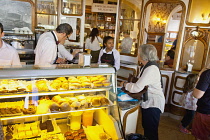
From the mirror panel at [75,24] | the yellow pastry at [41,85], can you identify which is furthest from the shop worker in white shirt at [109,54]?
the yellow pastry at [41,85]

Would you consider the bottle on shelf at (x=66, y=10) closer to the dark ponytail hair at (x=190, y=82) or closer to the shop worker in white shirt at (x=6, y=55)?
the shop worker in white shirt at (x=6, y=55)

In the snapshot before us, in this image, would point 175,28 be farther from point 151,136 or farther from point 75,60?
point 151,136

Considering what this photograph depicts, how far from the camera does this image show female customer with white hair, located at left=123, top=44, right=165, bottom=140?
8.99 feet

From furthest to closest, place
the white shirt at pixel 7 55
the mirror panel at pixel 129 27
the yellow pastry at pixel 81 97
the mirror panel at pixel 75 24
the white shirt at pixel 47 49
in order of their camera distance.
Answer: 1. the mirror panel at pixel 75 24
2. the mirror panel at pixel 129 27
3. the white shirt at pixel 47 49
4. the white shirt at pixel 7 55
5. the yellow pastry at pixel 81 97

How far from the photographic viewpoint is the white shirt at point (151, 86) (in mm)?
2729

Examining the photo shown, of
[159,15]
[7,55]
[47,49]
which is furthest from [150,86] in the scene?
[159,15]

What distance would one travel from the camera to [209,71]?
105 inches

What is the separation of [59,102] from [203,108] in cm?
203

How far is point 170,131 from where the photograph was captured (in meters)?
4.35

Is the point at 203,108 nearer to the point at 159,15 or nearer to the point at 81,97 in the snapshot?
Answer: the point at 81,97

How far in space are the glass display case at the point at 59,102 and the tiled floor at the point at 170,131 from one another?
204 centimetres

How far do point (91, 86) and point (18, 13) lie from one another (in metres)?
4.62

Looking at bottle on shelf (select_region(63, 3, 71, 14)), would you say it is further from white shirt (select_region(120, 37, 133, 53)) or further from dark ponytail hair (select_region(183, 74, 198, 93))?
dark ponytail hair (select_region(183, 74, 198, 93))

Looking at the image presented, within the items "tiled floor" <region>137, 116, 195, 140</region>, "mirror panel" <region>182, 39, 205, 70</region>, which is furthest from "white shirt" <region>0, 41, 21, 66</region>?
"mirror panel" <region>182, 39, 205, 70</region>
